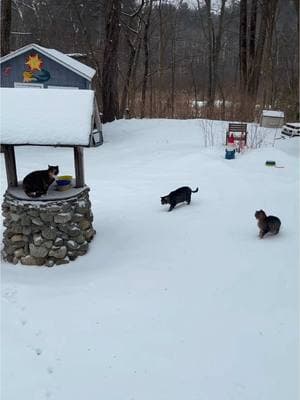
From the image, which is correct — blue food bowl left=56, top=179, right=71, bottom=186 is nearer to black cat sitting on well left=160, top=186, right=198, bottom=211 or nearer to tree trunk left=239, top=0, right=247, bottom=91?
black cat sitting on well left=160, top=186, right=198, bottom=211

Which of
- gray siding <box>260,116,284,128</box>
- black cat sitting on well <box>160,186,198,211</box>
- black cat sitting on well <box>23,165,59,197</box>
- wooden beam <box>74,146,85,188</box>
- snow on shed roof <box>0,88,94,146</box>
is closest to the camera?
snow on shed roof <box>0,88,94,146</box>

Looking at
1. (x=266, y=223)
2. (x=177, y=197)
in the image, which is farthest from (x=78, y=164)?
(x=266, y=223)

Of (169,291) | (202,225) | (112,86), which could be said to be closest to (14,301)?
(169,291)

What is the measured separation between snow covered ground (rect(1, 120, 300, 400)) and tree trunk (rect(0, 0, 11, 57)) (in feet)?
24.2

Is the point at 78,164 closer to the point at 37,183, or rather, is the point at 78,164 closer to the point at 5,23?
the point at 37,183

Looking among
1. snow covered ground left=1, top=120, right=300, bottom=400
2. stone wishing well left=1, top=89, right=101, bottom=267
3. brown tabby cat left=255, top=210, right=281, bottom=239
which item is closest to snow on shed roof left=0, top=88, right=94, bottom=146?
stone wishing well left=1, top=89, right=101, bottom=267

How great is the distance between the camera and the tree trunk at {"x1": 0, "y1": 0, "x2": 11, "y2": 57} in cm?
1188

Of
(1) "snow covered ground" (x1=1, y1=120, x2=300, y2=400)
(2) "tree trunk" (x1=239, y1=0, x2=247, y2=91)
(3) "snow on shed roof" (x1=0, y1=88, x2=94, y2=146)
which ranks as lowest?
(1) "snow covered ground" (x1=1, y1=120, x2=300, y2=400)

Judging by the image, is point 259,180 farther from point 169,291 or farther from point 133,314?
point 133,314

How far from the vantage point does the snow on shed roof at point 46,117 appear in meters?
5.04

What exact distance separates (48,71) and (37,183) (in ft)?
22.1

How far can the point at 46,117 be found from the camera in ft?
17.1

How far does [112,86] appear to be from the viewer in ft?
49.1

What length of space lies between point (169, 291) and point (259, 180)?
13.7 feet
